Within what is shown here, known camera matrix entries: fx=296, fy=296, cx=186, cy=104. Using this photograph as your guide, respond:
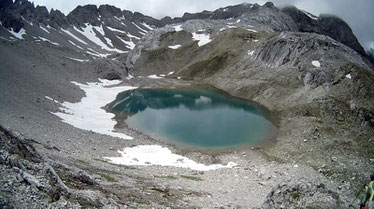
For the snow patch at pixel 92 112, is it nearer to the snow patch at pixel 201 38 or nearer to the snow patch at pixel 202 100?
the snow patch at pixel 202 100

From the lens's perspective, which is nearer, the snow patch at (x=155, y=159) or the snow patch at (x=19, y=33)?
the snow patch at (x=155, y=159)

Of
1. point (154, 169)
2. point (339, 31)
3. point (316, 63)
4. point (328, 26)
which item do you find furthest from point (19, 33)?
point (339, 31)

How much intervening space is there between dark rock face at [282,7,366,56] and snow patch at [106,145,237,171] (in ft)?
502

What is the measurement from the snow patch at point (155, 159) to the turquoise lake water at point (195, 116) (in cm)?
565

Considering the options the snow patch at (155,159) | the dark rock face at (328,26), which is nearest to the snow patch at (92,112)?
the snow patch at (155,159)

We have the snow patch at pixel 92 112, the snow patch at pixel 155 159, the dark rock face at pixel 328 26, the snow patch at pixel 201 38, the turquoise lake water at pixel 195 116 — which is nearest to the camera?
the snow patch at pixel 155 159

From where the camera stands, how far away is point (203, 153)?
38.6 metres

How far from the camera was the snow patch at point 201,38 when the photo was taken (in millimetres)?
113906

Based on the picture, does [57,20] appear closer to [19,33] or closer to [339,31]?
[19,33]

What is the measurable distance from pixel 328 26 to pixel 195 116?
16203 cm

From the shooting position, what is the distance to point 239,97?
72.3 m

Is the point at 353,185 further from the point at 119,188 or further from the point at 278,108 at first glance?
the point at 278,108

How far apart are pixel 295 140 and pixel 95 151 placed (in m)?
26.6

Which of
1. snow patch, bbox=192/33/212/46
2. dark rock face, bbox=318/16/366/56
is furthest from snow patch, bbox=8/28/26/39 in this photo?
dark rock face, bbox=318/16/366/56
